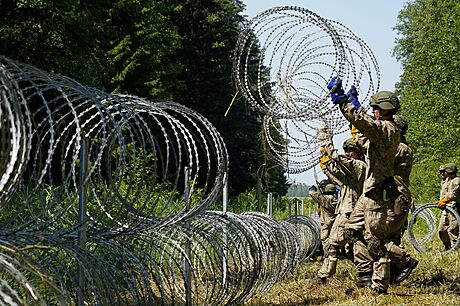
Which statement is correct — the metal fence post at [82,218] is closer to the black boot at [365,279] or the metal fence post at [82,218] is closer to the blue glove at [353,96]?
the blue glove at [353,96]

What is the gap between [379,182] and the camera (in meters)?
8.43

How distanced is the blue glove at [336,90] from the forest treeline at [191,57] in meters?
12.7

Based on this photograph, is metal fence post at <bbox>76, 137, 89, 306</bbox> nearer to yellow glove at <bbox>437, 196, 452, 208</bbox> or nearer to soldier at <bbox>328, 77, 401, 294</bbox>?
soldier at <bbox>328, 77, 401, 294</bbox>

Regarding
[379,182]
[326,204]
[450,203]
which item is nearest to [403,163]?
[379,182]

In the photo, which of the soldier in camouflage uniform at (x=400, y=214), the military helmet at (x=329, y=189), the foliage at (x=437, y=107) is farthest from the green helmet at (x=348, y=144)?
the foliage at (x=437, y=107)

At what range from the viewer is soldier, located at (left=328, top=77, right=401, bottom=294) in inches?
321

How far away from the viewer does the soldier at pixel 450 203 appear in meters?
16.0

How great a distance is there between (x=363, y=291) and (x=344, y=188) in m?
2.15

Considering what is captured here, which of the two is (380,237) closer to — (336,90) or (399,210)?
(399,210)

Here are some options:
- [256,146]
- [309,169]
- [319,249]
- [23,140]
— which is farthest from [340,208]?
[256,146]

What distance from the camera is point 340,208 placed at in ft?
35.4

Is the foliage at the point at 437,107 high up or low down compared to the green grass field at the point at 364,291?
up

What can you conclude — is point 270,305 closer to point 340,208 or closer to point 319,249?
point 340,208

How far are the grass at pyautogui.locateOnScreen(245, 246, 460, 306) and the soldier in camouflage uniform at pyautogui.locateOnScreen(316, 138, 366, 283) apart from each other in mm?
276
